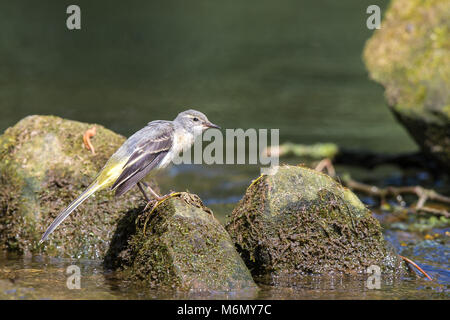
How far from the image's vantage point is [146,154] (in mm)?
7266

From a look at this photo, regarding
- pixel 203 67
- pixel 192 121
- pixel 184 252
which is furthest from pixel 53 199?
pixel 203 67

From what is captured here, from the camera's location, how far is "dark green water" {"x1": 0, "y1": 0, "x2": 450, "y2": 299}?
15.9 meters

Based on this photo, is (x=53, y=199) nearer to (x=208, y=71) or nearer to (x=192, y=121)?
(x=192, y=121)

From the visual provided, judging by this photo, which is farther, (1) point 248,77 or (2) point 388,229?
(1) point 248,77

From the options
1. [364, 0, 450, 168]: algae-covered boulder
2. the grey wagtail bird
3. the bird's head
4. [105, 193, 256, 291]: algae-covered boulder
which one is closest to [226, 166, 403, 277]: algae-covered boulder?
[105, 193, 256, 291]: algae-covered boulder

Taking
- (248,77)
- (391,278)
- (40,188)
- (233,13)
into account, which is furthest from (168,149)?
(233,13)

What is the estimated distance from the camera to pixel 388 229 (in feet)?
31.7

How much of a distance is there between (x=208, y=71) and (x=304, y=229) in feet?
46.9

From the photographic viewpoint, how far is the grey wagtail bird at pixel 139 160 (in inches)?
274

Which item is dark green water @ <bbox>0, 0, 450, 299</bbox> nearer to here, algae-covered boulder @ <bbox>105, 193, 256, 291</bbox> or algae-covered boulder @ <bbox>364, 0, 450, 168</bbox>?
algae-covered boulder @ <bbox>364, 0, 450, 168</bbox>

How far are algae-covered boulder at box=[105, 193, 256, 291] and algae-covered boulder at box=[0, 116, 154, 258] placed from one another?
3.26 ft

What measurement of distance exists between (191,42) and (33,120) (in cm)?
1495

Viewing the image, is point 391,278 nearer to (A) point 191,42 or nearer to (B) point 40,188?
(B) point 40,188

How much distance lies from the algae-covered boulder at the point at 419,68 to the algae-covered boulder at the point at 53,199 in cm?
489
